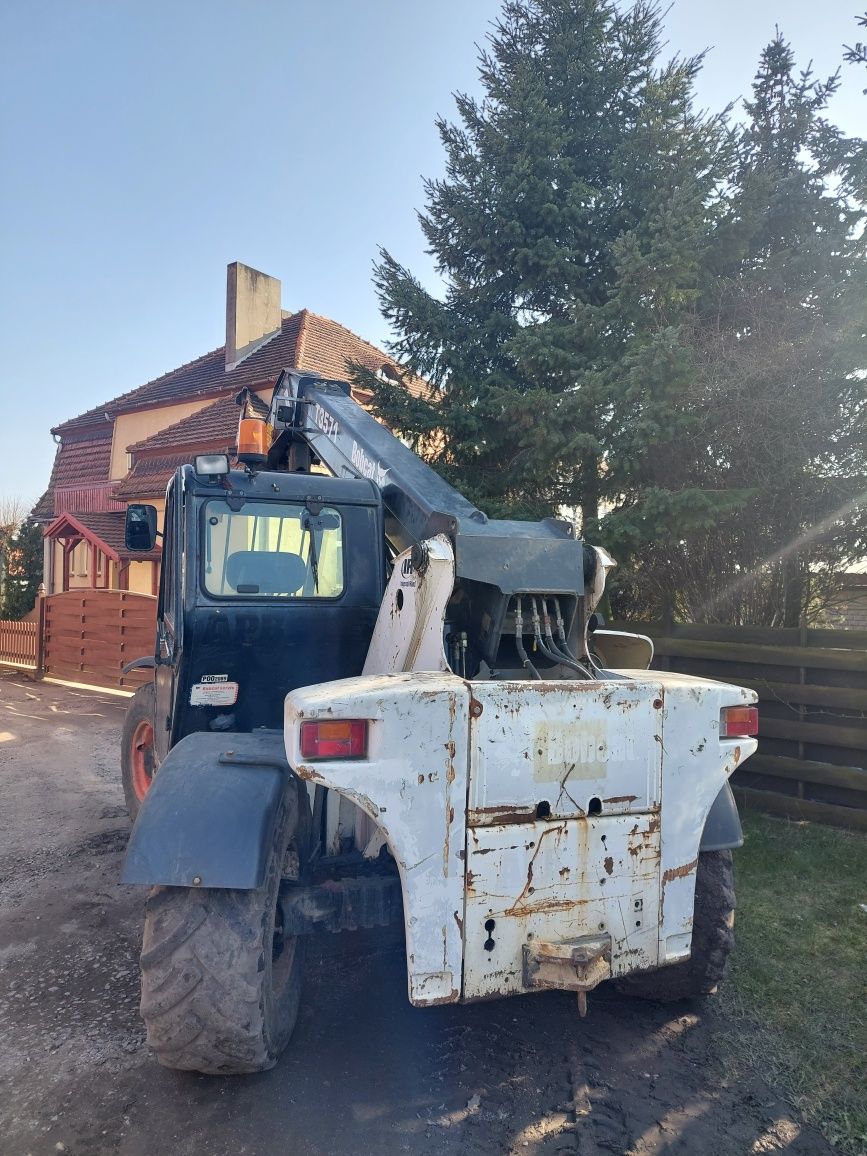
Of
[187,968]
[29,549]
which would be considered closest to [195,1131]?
[187,968]

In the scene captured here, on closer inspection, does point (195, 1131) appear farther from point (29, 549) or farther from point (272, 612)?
point (29, 549)

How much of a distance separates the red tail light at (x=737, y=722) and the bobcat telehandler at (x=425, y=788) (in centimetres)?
1

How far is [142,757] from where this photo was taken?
225 inches

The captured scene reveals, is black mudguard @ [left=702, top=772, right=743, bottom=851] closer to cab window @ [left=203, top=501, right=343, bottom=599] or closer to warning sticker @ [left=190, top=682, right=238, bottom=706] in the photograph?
cab window @ [left=203, top=501, right=343, bottom=599]

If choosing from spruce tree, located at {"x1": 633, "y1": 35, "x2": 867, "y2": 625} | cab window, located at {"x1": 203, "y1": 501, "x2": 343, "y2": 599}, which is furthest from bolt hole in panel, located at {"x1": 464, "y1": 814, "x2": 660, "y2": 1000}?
spruce tree, located at {"x1": 633, "y1": 35, "x2": 867, "y2": 625}

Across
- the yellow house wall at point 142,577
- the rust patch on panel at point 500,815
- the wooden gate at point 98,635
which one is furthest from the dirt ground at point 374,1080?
the yellow house wall at point 142,577

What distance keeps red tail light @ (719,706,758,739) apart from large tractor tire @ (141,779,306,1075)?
181 centimetres

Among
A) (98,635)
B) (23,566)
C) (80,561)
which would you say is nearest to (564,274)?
(98,635)

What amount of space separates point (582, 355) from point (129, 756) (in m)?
5.35

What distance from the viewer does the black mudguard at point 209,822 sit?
2.54 metres

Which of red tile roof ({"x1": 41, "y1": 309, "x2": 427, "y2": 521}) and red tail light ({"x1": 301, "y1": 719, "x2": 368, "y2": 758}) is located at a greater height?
red tile roof ({"x1": 41, "y1": 309, "x2": 427, "y2": 521})

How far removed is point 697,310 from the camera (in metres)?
7.37

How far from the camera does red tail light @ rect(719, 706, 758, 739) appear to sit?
2.97 meters

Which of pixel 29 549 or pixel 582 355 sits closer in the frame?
pixel 582 355
